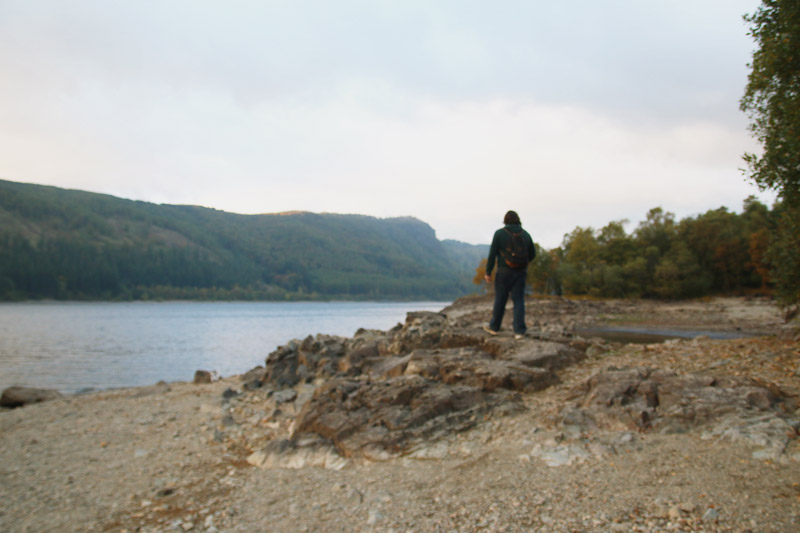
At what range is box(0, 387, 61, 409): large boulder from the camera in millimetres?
16312

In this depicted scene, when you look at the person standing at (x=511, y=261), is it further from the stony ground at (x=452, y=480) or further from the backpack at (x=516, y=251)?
the stony ground at (x=452, y=480)

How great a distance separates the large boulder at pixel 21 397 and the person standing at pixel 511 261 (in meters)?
16.2

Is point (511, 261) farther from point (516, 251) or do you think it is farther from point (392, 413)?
point (392, 413)

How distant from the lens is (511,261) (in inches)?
425

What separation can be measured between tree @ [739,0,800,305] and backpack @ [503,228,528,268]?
5513mm

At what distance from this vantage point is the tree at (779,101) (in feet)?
33.1

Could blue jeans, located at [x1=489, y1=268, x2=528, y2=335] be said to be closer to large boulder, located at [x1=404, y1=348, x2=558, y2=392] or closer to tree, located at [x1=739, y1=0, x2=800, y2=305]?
large boulder, located at [x1=404, y1=348, x2=558, y2=392]

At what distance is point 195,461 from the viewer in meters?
8.45

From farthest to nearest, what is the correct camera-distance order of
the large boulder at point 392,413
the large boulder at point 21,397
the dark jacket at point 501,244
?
1. the large boulder at point 21,397
2. the dark jacket at point 501,244
3. the large boulder at point 392,413

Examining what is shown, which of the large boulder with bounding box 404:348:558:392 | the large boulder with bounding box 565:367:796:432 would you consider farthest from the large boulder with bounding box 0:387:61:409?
the large boulder with bounding box 565:367:796:432

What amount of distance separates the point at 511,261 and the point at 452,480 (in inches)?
228

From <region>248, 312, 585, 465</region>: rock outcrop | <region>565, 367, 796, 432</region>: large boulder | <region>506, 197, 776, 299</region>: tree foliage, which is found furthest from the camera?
<region>506, 197, 776, 299</region>: tree foliage

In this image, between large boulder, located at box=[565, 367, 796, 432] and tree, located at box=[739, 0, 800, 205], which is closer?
large boulder, located at box=[565, 367, 796, 432]

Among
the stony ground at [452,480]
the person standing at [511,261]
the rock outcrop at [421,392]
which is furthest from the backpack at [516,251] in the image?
the stony ground at [452,480]
